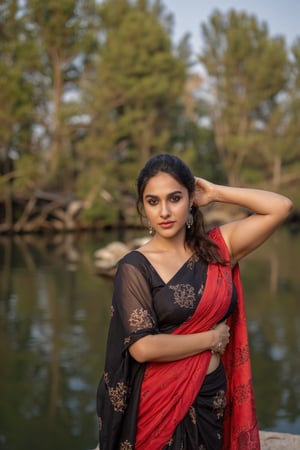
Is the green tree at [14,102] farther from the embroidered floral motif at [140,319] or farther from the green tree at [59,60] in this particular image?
the embroidered floral motif at [140,319]

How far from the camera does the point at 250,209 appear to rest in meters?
1.66

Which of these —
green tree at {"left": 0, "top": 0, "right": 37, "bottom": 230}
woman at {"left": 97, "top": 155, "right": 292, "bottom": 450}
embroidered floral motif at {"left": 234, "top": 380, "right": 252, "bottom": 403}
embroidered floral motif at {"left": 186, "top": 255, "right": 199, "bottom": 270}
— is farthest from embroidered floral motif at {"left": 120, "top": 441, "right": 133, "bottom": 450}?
green tree at {"left": 0, "top": 0, "right": 37, "bottom": 230}

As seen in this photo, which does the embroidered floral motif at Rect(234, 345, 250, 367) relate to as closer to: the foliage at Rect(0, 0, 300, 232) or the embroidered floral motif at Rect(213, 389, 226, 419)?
the embroidered floral motif at Rect(213, 389, 226, 419)

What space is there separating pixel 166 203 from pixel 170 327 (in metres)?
0.33

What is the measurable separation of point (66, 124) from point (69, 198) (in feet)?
8.64

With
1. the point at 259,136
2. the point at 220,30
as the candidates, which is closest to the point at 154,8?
the point at 220,30

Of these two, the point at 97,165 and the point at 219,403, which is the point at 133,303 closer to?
the point at 219,403

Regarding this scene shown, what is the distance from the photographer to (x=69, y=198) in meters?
20.2

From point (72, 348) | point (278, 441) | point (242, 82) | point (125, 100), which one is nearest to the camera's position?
point (278, 441)

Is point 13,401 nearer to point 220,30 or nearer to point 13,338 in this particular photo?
point 13,338

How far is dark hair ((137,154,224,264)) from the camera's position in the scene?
60.3 inches

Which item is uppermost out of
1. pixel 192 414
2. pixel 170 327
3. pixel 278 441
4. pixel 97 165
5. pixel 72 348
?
pixel 97 165

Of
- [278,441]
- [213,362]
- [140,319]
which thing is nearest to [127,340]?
[140,319]

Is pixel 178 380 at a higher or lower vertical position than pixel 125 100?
lower
